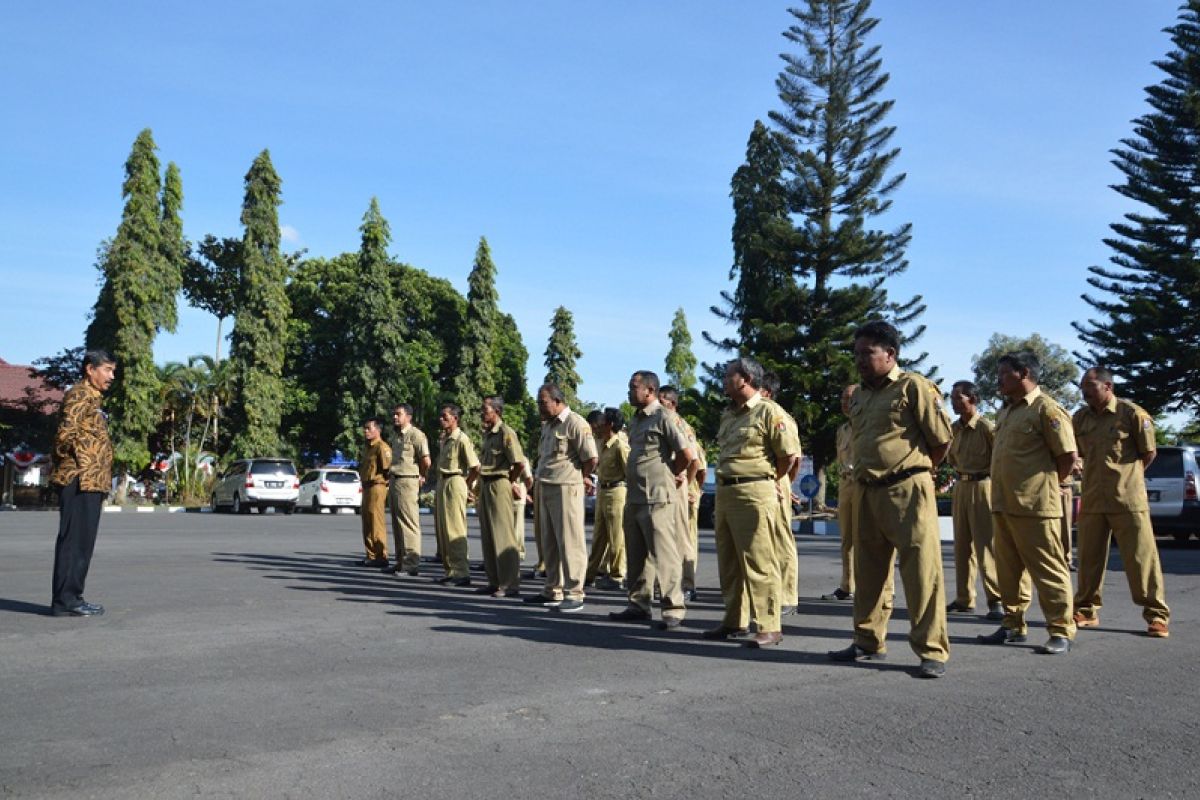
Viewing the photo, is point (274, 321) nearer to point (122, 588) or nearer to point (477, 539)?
point (477, 539)

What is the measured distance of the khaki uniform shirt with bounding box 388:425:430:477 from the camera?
11906mm

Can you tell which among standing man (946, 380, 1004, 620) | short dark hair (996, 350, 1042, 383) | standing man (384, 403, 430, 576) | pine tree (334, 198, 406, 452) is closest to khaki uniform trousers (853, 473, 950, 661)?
short dark hair (996, 350, 1042, 383)

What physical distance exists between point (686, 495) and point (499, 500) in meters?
1.78

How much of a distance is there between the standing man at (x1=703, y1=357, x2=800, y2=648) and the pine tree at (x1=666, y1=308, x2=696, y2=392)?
69836 millimetres

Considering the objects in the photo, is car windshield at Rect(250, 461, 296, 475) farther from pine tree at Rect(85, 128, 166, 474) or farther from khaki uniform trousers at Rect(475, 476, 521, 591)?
khaki uniform trousers at Rect(475, 476, 521, 591)

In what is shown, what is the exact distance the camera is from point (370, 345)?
48.8 meters

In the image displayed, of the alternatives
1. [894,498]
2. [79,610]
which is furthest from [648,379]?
[79,610]

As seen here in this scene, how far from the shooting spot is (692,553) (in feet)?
32.2

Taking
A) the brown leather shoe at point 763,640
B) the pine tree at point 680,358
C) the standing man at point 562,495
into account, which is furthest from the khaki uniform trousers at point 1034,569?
the pine tree at point 680,358

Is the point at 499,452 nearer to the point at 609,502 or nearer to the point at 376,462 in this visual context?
the point at 609,502

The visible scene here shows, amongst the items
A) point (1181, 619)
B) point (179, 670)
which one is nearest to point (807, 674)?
point (179, 670)

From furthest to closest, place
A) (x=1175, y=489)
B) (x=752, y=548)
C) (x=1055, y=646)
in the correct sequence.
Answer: (x=1175, y=489) → (x=752, y=548) → (x=1055, y=646)

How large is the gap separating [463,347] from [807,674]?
47.9m

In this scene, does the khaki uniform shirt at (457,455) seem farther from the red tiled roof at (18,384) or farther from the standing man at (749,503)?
the red tiled roof at (18,384)
